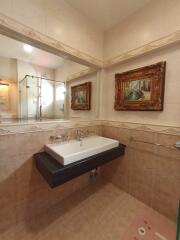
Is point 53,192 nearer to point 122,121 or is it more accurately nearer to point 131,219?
point 131,219

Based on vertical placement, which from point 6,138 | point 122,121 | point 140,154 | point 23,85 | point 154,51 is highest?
point 154,51

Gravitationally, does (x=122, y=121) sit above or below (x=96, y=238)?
above

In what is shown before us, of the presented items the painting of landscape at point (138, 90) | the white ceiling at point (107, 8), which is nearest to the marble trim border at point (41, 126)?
the painting of landscape at point (138, 90)

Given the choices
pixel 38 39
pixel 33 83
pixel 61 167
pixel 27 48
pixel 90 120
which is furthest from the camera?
pixel 33 83

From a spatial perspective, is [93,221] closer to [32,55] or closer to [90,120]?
[90,120]

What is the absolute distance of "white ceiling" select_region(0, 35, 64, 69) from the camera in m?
1.61

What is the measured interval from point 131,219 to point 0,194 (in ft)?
4.74

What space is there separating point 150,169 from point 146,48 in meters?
1.52

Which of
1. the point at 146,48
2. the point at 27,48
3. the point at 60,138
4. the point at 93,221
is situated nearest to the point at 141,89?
the point at 146,48

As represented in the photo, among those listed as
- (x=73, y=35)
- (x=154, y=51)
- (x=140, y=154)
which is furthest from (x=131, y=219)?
(x=73, y=35)

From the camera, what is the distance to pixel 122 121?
6.19ft

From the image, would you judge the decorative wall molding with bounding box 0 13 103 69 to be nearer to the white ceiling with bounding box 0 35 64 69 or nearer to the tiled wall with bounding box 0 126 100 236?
the white ceiling with bounding box 0 35 64 69

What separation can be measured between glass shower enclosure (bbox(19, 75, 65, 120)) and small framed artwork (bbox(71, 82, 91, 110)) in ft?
0.65

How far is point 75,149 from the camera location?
1598 millimetres
